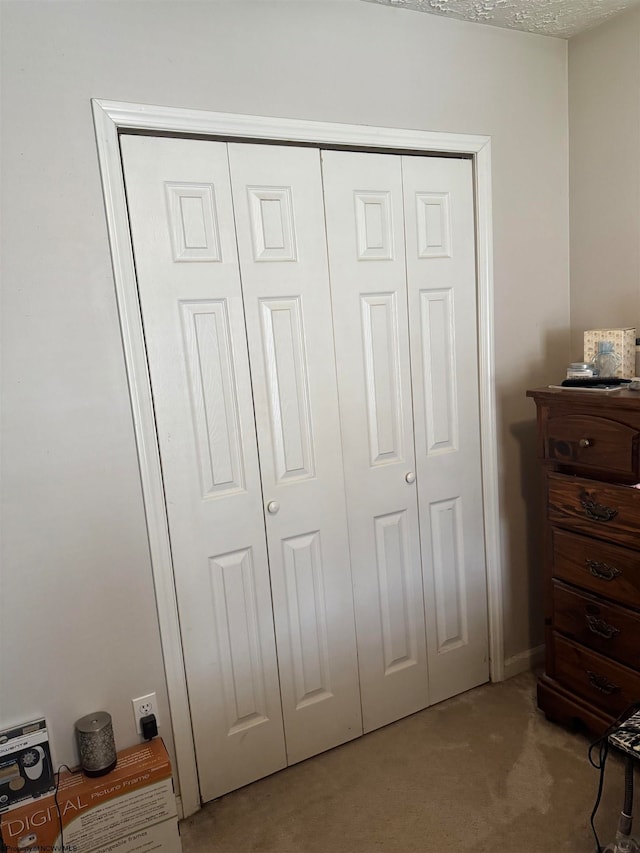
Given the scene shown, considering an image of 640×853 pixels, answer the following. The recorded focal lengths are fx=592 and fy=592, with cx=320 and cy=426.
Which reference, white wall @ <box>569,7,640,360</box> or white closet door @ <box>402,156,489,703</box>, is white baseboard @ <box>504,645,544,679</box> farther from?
white wall @ <box>569,7,640,360</box>

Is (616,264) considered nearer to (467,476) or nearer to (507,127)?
(507,127)

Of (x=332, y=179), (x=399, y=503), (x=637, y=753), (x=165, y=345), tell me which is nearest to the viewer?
(x=637, y=753)

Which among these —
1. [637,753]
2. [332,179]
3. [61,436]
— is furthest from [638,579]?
[61,436]

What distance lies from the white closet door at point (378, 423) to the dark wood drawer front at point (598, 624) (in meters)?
0.49

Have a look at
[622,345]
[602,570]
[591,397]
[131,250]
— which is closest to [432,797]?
[602,570]

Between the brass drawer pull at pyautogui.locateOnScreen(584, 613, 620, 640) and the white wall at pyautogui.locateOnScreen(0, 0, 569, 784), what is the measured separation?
135 centimetres

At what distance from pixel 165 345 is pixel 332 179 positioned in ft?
2.45

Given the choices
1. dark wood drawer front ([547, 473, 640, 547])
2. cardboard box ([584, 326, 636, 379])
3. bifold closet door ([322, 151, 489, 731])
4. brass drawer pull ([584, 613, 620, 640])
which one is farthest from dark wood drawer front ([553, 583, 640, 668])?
cardboard box ([584, 326, 636, 379])

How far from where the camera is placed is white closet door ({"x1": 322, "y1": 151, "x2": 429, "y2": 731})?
192 centimetres

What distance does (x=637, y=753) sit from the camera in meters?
1.34

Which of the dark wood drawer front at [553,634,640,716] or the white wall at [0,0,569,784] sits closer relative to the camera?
the white wall at [0,0,569,784]

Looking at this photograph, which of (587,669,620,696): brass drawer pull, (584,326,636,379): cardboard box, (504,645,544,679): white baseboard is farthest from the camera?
(504,645,544,679): white baseboard

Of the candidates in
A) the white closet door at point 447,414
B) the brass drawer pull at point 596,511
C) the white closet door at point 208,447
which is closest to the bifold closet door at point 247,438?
the white closet door at point 208,447

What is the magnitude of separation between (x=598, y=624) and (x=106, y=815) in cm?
153
